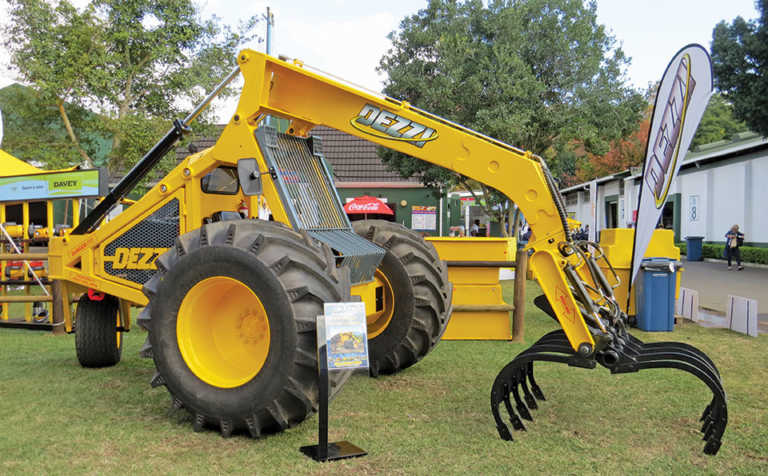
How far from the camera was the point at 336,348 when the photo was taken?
4.05m

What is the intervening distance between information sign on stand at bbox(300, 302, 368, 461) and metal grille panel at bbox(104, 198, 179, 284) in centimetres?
239

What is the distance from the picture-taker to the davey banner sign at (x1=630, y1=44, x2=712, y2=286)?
449cm

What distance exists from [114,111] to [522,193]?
15523 millimetres

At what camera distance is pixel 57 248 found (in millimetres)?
6312

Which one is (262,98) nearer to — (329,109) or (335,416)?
(329,109)

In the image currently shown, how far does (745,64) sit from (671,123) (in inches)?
691

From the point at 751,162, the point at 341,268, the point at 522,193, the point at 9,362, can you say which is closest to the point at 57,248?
the point at 9,362

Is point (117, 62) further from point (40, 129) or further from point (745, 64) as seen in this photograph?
point (745, 64)

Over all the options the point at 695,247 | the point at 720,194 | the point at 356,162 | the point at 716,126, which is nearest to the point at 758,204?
the point at 720,194

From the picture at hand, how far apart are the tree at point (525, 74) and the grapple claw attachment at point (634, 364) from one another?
13849mm

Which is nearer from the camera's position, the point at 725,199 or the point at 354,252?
the point at 354,252

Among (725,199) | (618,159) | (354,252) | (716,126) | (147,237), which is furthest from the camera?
(716,126)

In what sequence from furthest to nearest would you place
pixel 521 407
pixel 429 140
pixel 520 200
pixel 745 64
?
pixel 745 64 → pixel 429 140 → pixel 521 407 → pixel 520 200

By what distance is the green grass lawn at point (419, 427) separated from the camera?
4.02m
